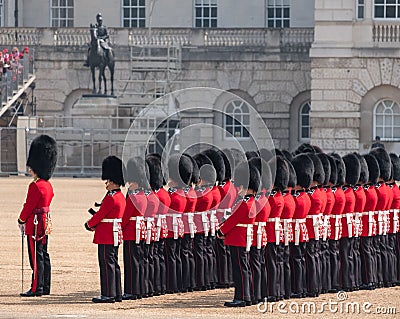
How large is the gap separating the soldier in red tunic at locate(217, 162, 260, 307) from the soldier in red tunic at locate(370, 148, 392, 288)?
83.5 inches

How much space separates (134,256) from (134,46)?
29.4 meters

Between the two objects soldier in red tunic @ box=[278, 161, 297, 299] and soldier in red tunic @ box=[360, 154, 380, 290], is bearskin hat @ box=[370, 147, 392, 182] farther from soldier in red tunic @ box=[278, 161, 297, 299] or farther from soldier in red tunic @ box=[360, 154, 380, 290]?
soldier in red tunic @ box=[278, 161, 297, 299]

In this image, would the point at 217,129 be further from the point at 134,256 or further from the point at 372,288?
the point at 372,288

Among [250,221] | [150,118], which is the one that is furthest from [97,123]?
[250,221]

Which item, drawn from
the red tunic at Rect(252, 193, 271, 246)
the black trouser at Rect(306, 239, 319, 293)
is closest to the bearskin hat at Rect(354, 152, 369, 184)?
the black trouser at Rect(306, 239, 319, 293)

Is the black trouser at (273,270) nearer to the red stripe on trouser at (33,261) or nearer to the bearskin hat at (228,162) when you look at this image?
the bearskin hat at (228,162)

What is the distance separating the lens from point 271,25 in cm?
4562

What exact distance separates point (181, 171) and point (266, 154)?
973mm

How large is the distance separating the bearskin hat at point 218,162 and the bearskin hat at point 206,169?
70 mm

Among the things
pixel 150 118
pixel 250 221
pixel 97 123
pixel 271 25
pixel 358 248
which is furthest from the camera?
pixel 271 25

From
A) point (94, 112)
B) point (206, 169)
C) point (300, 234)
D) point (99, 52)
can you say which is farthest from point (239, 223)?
point (99, 52)

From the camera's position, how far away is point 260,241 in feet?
45.5

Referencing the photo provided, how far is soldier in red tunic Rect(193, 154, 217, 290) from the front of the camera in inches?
589

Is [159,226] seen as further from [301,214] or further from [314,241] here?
[314,241]
